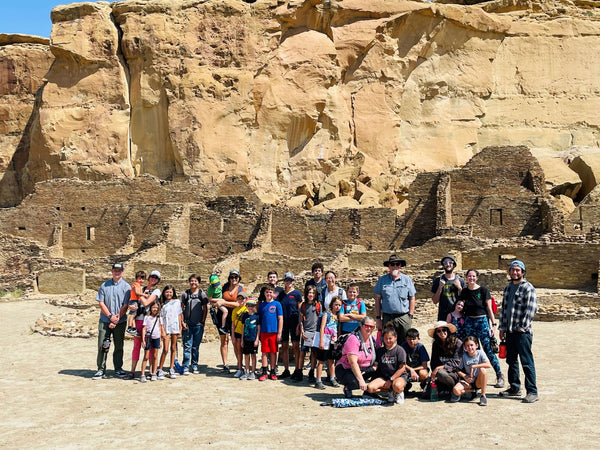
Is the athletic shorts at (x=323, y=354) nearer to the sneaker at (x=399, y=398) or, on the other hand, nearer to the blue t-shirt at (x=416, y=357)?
the blue t-shirt at (x=416, y=357)

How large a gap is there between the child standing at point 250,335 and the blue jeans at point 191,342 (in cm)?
87

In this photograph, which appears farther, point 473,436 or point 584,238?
point 584,238

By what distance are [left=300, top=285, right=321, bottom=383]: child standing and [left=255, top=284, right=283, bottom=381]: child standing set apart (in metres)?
0.45

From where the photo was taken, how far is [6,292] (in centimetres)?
2183

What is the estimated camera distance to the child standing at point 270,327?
31.5 ft

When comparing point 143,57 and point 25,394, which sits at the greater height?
point 143,57

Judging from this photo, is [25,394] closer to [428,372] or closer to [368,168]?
[428,372]

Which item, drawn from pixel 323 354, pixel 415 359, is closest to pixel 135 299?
pixel 323 354

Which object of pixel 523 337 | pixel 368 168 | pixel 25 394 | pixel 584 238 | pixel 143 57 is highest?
pixel 143 57

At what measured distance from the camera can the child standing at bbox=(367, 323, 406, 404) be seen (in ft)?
25.6

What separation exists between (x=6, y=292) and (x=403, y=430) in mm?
18968

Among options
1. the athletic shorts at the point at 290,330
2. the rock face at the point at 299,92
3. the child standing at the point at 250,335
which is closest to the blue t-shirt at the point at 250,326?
the child standing at the point at 250,335

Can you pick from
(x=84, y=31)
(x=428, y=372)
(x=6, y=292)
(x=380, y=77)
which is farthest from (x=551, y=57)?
(x=428, y=372)

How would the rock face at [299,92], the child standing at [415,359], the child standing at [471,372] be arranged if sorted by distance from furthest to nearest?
the rock face at [299,92]
the child standing at [415,359]
the child standing at [471,372]
